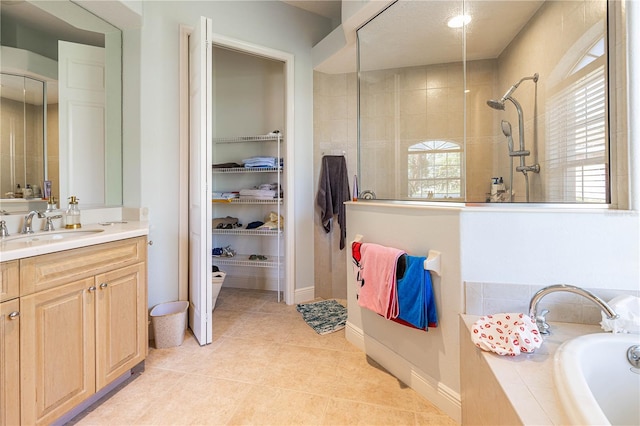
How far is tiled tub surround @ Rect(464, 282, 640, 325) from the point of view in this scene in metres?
1.36

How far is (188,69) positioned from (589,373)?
2.99 meters

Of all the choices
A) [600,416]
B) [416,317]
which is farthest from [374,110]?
[600,416]

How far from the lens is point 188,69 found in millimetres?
2443

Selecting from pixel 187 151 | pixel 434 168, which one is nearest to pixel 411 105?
pixel 434 168

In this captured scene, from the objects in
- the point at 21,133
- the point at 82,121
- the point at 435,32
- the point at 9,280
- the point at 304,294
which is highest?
the point at 435,32

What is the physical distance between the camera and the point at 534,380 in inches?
38.5

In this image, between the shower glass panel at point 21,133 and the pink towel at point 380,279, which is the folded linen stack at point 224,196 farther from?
the pink towel at point 380,279

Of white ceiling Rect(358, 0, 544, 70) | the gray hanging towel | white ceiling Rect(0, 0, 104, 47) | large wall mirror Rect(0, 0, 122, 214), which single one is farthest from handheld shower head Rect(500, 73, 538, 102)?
white ceiling Rect(0, 0, 104, 47)

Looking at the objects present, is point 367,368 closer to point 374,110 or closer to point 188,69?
point 374,110

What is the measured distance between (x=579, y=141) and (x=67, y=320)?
2949 mm

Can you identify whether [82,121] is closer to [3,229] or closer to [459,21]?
[3,229]

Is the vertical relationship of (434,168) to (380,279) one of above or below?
above

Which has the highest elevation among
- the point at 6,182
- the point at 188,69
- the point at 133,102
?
the point at 188,69

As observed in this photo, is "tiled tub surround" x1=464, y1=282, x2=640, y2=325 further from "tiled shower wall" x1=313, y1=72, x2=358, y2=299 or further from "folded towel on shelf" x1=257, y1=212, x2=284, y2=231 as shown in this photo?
"folded towel on shelf" x1=257, y1=212, x2=284, y2=231
